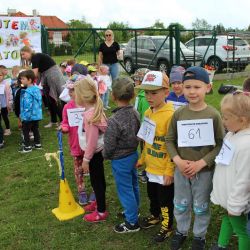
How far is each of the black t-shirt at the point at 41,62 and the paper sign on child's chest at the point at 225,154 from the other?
5.76 meters

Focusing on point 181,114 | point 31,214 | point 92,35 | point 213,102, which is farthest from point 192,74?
point 92,35

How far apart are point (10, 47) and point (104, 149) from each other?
25.2 ft

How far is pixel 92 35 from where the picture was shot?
11.7 meters

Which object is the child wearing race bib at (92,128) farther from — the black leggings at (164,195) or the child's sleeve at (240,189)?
the child's sleeve at (240,189)

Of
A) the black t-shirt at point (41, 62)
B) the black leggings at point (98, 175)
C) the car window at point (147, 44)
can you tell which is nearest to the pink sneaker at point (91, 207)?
the black leggings at point (98, 175)

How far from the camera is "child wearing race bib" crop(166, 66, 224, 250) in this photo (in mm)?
2824

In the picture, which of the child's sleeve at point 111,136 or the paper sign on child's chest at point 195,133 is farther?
the child's sleeve at point 111,136

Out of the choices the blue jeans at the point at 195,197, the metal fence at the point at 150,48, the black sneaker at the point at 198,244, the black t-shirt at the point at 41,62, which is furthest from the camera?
the metal fence at the point at 150,48

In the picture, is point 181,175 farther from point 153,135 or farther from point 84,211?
point 84,211

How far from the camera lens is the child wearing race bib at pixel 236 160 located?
8.15ft

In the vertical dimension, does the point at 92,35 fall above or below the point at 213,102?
above

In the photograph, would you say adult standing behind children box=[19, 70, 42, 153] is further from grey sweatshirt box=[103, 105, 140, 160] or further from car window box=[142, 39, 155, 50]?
car window box=[142, 39, 155, 50]

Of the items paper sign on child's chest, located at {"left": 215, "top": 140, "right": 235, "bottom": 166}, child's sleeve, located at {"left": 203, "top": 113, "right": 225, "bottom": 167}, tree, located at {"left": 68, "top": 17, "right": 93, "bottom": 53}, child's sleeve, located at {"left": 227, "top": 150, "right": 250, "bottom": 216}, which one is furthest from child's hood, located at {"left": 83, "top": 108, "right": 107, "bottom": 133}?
tree, located at {"left": 68, "top": 17, "right": 93, "bottom": 53}

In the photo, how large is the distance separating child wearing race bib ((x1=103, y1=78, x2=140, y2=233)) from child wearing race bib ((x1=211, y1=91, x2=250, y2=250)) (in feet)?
3.15
